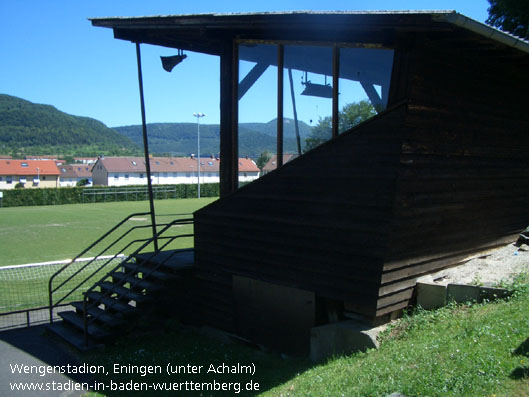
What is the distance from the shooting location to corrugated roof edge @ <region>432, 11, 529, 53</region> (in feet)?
17.4

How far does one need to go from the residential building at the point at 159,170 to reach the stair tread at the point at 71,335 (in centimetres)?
5274

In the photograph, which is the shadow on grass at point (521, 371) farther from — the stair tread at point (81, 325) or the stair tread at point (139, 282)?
the stair tread at point (81, 325)

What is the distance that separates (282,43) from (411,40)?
2.31 meters

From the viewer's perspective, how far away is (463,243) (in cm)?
791

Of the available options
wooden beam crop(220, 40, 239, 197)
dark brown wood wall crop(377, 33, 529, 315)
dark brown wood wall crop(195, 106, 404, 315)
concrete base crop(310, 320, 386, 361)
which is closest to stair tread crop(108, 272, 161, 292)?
dark brown wood wall crop(195, 106, 404, 315)

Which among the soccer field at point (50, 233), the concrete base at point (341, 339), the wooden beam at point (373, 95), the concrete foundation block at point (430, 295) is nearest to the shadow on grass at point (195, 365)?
the concrete base at point (341, 339)

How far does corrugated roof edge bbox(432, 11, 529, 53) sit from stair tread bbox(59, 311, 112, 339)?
7164mm

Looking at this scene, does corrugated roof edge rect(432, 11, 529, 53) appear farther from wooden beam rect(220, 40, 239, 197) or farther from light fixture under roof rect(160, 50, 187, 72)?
light fixture under roof rect(160, 50, 187, 72)

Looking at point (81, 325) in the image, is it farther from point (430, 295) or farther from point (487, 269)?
point (487, 269)

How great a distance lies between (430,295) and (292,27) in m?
4.32

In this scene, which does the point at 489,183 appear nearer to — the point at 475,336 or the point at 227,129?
the point at 475,336

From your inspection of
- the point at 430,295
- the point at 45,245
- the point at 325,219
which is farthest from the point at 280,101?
the point at 45,245

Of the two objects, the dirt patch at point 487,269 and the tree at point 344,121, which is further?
the dirt patch at point 487,269

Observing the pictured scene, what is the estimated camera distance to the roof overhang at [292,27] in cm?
573
